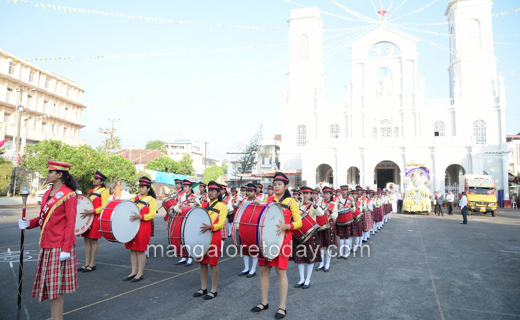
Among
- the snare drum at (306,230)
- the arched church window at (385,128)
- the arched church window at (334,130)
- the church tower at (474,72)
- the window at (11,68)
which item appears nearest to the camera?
the snare drum at (306,230)

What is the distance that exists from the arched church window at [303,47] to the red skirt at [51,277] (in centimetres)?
4166

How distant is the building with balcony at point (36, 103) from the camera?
33.9 meters

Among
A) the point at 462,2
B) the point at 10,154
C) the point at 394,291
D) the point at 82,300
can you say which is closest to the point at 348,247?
the point at 394,291

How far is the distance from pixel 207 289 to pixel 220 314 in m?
1.14

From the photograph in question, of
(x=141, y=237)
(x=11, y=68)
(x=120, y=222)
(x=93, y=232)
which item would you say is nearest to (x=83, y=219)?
→ (x=93, y=232)

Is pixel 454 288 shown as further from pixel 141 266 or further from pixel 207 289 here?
pixel 141 266

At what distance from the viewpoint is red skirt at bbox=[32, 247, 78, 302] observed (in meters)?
3.88

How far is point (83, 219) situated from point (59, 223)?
2.93 metres

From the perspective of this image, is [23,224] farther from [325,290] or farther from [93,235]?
[325,290]

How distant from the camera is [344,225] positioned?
343 inches

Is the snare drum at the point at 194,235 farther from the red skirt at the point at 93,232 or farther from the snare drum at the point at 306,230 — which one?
the red skirt at the point at 93,232

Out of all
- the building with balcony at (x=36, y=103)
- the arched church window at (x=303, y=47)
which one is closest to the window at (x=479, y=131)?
the arched church window at (x=303, y=47)

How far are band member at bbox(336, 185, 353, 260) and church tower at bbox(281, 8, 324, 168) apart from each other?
32.0 metres

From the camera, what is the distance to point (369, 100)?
39.8 m
